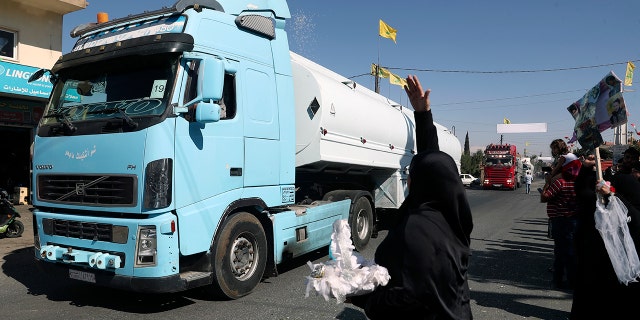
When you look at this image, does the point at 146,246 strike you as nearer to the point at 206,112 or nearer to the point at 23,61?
the point at 206,112

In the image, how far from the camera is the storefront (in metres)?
12.6

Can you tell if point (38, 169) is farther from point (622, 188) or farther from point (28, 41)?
point (28, 41)

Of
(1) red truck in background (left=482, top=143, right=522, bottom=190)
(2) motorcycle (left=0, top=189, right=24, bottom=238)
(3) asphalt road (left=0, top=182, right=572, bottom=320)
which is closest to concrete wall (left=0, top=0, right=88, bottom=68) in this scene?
(2) motorcycle (left=0, top=189, right=24, bottom=238)

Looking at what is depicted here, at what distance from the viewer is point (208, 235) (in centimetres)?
485

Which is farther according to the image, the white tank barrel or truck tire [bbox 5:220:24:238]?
truck tire [bbox 5:220:24:238]

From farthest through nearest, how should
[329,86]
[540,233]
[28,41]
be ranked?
1. [28,41]
2. [540,233]
3. [329,86]

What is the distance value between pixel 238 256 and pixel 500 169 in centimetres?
3428

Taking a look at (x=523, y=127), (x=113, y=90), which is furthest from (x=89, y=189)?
(x=523, y=127)

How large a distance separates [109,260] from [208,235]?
98 centimetres

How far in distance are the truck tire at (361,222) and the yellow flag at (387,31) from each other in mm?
14857

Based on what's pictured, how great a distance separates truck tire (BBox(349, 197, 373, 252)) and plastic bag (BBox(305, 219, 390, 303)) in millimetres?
6061

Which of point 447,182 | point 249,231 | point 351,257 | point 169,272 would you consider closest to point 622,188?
point 447,182

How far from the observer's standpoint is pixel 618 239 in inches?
147

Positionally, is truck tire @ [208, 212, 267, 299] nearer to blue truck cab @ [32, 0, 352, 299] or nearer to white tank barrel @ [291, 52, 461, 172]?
blue truck cab @ [32, 0, 352, 299]
